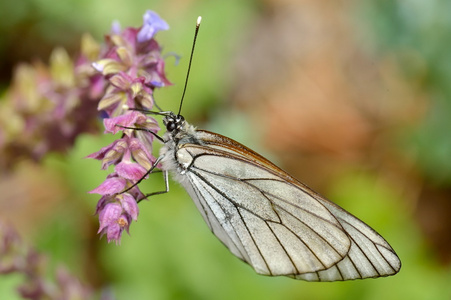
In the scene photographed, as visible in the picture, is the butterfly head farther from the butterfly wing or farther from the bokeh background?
the bokeh background

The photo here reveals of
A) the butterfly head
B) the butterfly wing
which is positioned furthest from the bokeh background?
the butterfly wing

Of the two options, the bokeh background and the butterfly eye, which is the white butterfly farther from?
the bokeh background

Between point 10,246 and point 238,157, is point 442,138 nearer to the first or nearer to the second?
point 238,157

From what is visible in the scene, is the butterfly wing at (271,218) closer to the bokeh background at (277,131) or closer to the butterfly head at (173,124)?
the butterfly head at (173,124)

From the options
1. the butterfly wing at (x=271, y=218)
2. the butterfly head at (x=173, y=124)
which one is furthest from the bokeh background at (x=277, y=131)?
the butterfly wing at (x=271, y=218)

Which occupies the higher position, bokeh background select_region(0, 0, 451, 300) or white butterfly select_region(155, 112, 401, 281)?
bokeh background select_region(0, 0, 451, 300)

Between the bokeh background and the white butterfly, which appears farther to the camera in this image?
the bokeh background

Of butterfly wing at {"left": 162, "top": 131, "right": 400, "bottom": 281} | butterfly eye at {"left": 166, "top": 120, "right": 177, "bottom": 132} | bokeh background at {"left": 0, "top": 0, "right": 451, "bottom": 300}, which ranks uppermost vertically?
bokeh background at {"left": 0, "top": 0, "right": 451, "bottom": 300}

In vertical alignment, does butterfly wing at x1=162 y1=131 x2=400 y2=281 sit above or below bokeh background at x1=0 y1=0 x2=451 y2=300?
below

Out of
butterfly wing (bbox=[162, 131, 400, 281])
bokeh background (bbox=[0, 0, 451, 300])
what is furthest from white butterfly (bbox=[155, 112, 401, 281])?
bokeh background (bbox=[0, 0, 451, 300])
